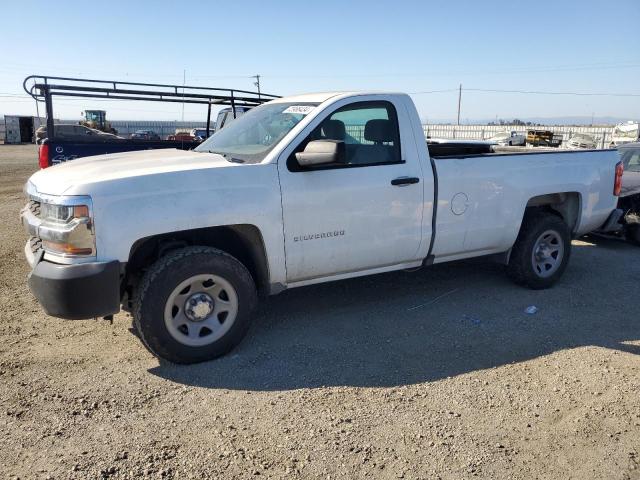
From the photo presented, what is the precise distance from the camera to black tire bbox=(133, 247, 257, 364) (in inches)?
149

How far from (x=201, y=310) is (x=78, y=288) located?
2.80 ft

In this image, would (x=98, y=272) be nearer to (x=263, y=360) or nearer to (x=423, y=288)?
(x=263, y=360)

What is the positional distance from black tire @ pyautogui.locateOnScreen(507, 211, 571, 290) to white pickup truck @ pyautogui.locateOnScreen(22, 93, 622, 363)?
21cm

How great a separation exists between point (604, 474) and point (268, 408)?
6.28ft

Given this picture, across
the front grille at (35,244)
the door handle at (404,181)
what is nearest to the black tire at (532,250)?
the door handle at (404,181)

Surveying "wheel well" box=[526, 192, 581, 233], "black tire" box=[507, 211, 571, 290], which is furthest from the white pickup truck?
"wheel well" box=[526, 192, 581, 233]

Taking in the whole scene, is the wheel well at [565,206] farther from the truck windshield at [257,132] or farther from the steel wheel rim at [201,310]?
the steel wheel rim at [201,310]

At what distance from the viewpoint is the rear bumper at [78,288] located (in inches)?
138

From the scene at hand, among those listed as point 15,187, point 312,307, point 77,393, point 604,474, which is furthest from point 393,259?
point 15,187

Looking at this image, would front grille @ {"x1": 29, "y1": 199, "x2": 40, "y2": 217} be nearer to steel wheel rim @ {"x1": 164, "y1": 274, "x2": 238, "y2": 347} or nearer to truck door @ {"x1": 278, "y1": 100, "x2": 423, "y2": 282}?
steel wheel rim @ {"x1": 164, "y1": 274, "x2": 238, "y2": 347}

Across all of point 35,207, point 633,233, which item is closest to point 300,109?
point 35,207

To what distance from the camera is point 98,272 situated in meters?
3.52

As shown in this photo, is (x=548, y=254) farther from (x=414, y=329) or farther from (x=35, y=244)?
(x=35, y=244)

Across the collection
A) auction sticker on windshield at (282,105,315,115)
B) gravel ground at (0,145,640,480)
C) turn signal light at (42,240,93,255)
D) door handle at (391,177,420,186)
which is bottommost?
gravel ground at (0,145,640,480)
